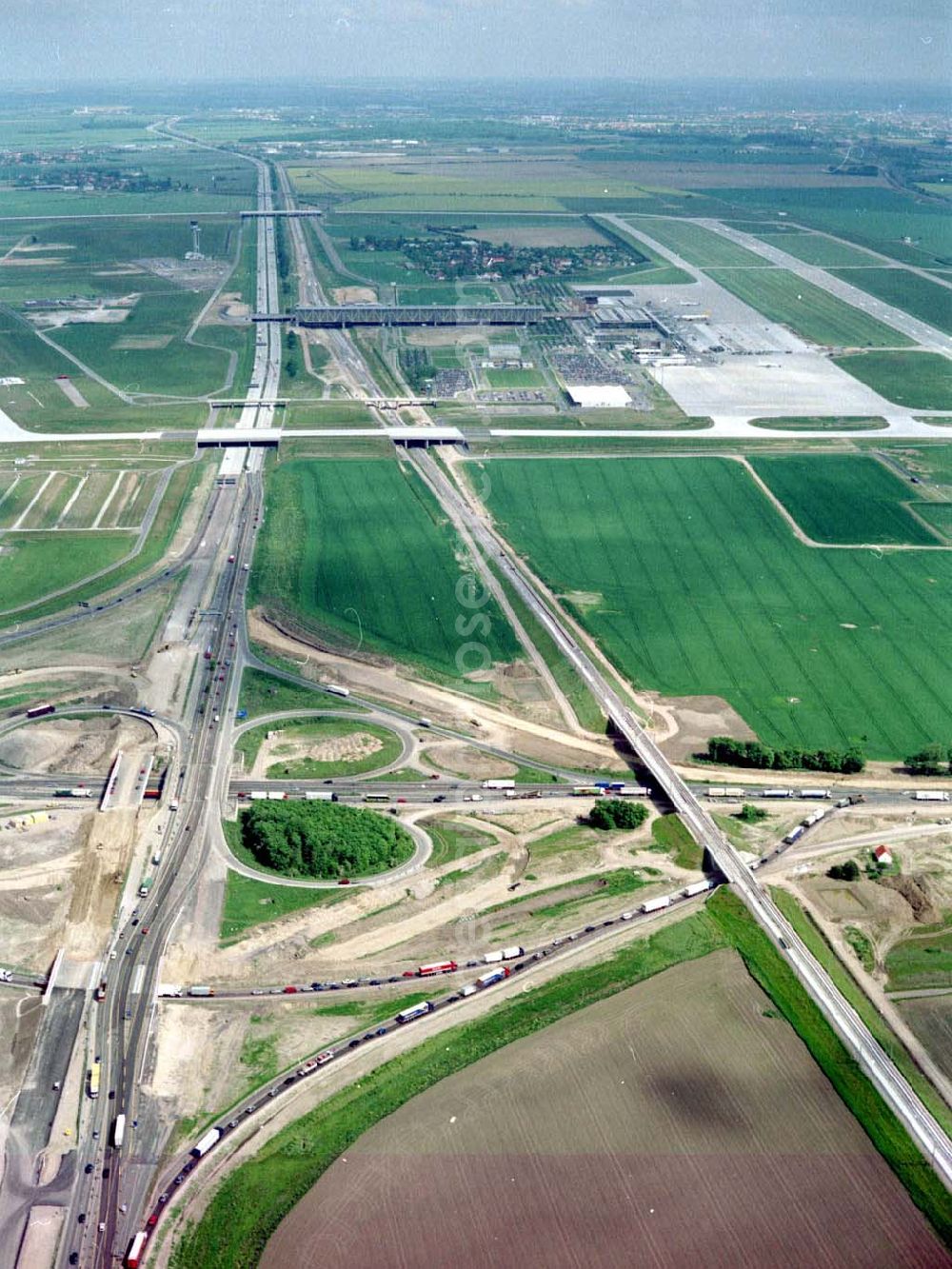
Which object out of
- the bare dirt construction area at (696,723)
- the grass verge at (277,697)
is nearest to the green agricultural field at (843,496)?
the bare dirt construction area at (696,723)

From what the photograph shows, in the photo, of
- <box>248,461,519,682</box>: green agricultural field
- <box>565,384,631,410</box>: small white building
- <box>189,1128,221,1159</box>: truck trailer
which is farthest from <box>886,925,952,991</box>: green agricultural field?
<box>565,384,631,410</box>: small white building

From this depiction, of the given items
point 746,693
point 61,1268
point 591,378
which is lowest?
point 61,1268

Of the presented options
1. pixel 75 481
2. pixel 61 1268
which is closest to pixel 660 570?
pixel 75 481

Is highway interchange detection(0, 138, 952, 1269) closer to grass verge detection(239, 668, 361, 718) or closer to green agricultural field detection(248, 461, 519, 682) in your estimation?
grass verge detection(239, 668, 361, 718)

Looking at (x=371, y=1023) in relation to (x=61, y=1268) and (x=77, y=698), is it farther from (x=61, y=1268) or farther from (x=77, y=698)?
(x=77, y=698)

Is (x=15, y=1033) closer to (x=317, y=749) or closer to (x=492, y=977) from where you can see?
(x=492, y=977)

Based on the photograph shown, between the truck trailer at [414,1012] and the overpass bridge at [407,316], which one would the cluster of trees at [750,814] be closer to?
the truck trailer at [414,1012]

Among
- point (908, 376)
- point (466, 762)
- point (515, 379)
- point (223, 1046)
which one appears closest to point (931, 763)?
point (466, 762)
